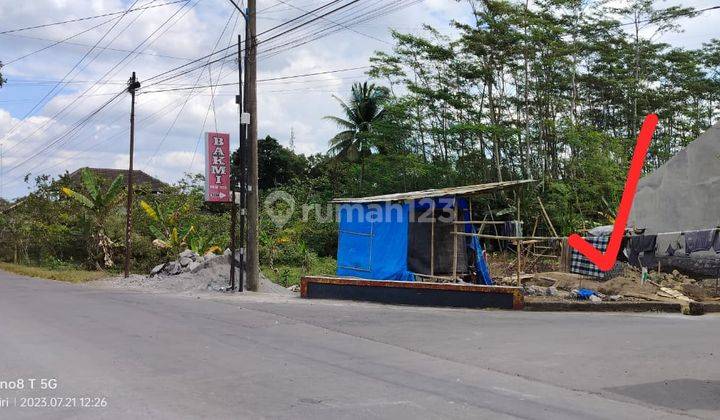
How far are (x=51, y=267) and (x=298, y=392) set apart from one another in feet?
104

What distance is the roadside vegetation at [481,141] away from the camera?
32.8 meters

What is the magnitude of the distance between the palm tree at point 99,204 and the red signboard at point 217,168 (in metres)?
9.86

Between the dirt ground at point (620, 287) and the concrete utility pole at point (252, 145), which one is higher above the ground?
the concrete utility pole at point (252, 145)

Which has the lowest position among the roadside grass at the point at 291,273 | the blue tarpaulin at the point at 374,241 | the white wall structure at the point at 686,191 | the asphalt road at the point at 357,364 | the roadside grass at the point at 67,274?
the asphalt road at the point at 357,364

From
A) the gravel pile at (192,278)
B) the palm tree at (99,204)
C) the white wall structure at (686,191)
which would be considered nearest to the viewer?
the gravel pile at (192,278)

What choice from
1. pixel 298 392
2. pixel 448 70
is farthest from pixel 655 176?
pixel 298 392

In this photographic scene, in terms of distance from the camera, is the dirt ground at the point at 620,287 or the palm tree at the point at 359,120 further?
the palm tree at the point at 359,120

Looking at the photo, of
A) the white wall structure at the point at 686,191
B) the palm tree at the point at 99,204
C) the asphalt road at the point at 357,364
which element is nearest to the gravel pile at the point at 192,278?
the palm tree at the point at 99,204

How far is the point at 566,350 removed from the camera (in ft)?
33.4

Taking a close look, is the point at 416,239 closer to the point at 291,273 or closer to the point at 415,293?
the point at 415,293

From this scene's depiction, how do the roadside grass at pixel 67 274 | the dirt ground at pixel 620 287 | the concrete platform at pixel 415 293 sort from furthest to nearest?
the roadside grass at pixel 67 274, the dirt ground at pixel 620 287, the concrete platform at pixel 415 293

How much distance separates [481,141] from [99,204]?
77.8ft

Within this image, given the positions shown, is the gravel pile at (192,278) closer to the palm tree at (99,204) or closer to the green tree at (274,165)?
the palm tree at (99,204)

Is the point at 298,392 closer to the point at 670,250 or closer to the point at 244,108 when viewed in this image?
the point at 244,108
